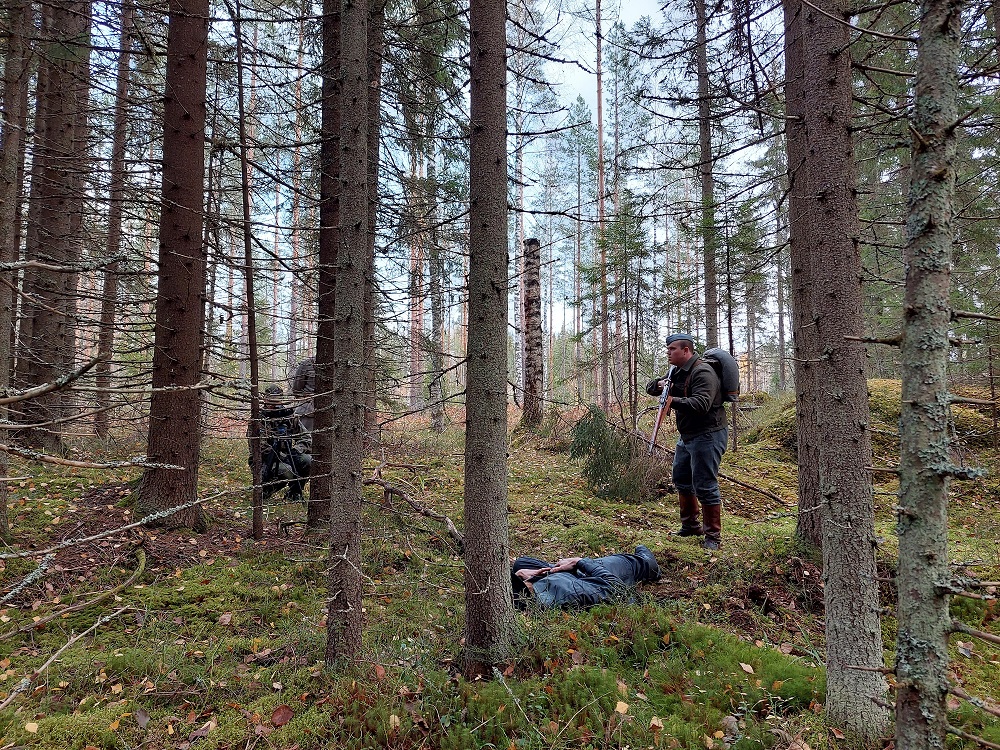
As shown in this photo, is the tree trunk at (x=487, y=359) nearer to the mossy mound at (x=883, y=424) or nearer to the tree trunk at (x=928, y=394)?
the tree trunk at (x=928, y=394)

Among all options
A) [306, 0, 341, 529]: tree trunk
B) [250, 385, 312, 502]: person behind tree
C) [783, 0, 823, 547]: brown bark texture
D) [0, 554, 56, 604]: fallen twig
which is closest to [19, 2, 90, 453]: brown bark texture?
[250, 385, 312, 502]: person behind tree

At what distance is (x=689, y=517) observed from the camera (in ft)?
20.1

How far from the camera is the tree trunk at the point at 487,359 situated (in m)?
3.47

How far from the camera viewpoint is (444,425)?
57.1ft

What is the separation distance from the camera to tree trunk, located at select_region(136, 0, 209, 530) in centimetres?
523

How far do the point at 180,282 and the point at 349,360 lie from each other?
3.18 metres

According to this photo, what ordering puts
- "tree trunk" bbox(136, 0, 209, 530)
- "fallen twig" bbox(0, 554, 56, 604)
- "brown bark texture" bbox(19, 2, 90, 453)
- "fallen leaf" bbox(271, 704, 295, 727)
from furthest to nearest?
"brown bark texture" bbox(19, 2, 90, 453), "tree trunk" bbox(136, 0, 209, 530), "fallen leaf" bbox(271, 704, 295, 727), "fallen twig" bbox(0, 554, 56, 604)

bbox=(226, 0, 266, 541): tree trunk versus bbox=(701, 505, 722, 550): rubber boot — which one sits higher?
bbox=(226, 0, 266, 541): tree trunk

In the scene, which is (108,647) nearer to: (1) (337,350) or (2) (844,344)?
(1) (337,350)

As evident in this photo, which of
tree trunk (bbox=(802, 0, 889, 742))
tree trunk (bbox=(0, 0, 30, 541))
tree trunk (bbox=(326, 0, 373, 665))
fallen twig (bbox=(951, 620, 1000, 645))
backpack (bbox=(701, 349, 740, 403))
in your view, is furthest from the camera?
backpack (bbox=(701, 349, 740, 403))

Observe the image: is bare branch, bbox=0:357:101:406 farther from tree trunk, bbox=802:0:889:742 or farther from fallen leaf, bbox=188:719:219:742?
tree trunk, bbox=802:0:889:742

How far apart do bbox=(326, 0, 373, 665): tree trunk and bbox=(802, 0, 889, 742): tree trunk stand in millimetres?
2830

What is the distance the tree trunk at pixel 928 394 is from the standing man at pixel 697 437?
3731mm

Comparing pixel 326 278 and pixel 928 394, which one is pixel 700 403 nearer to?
pixel 928 394
